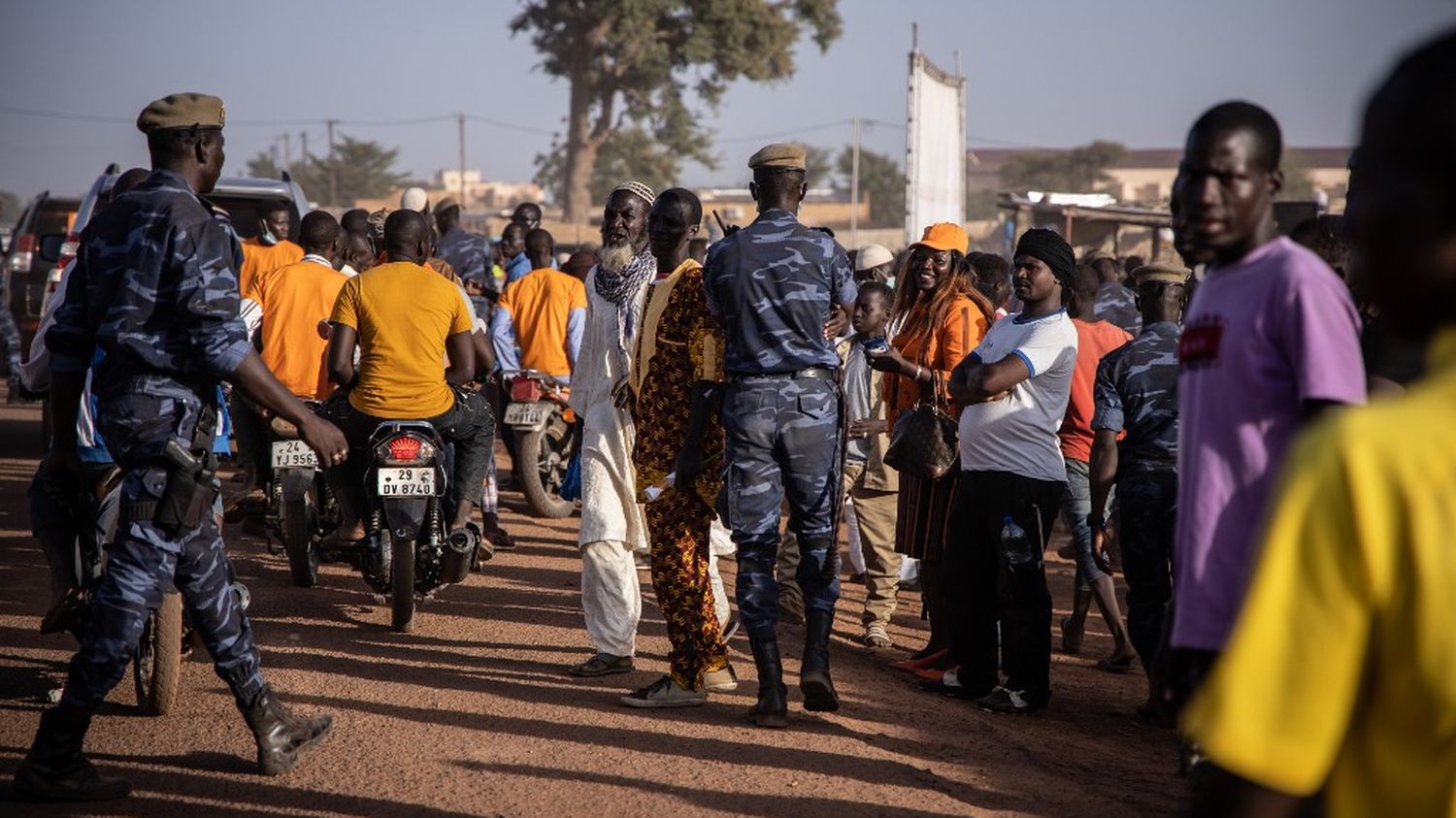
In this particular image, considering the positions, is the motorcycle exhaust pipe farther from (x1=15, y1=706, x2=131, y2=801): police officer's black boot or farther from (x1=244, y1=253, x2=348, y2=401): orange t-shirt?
(x1=15, y1=706, x2=131, y2=801): police officer's black boot

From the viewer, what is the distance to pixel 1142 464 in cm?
623

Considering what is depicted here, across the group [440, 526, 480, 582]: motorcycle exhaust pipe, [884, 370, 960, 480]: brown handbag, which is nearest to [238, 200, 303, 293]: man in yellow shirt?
[440, 526, 480, 582]: motorcycle exhaust pipe

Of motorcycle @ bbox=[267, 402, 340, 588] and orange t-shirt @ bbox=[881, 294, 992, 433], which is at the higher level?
orange t-shirt @ bbox=[881, 294, 992, 433]

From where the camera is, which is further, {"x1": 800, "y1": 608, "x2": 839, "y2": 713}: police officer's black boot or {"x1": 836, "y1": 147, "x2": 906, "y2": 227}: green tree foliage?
{"x1": 836, "y1": 147, "x2": 906, "y2": 227}: green tree foliage

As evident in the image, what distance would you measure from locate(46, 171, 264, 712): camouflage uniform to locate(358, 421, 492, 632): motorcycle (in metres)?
2.21

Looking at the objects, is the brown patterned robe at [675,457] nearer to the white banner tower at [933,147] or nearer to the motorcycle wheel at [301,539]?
the motorcycle wheel at [301,539]

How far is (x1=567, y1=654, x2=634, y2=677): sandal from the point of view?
6977mm

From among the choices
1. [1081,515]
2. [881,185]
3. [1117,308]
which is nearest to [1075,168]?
[881,185]

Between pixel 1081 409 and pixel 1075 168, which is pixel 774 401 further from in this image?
pixel 1075 168

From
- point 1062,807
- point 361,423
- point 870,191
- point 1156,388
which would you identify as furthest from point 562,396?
point 870,191

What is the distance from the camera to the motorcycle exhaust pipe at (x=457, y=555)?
25.4 ft

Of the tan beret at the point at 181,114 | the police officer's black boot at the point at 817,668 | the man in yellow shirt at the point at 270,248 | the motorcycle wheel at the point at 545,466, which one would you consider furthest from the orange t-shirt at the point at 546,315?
the tan beret at the point at 181,114

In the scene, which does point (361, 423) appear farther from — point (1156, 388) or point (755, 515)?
point (1156, 388)

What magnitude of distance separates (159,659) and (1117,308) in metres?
8.59
